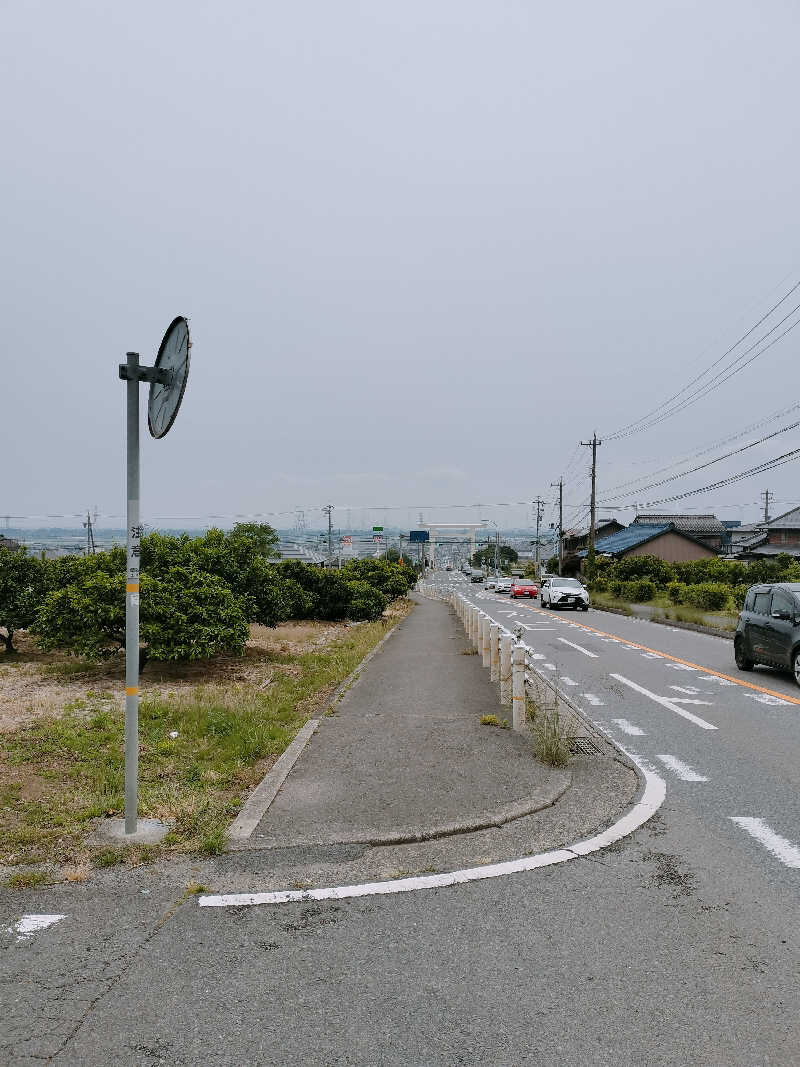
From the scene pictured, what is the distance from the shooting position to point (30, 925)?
363 centimetres

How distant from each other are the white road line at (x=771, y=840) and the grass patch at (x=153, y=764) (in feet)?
11.4

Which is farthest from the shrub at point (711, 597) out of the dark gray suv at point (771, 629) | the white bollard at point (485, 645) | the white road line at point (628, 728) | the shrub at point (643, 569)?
the white road line at point (628, 728)

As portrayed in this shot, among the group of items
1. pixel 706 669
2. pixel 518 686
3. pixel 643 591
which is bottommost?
pixel 643 591

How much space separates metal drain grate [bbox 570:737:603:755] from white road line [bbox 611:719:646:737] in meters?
0.81

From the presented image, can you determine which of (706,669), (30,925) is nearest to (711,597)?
(706,669)

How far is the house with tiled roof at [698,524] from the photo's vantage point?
8000 cm

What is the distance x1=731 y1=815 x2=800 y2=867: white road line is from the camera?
447cm

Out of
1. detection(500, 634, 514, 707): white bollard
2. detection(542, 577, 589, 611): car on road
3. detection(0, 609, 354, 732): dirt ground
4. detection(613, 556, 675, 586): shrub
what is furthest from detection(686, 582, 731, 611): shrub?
detection(500, 634, 514, 707): white bollard

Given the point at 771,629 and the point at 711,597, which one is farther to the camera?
the point at 711,597

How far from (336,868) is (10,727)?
18.4 feet

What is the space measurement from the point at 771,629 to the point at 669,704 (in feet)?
10.5

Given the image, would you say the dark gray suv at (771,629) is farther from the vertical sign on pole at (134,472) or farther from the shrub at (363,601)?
the shrub at (363,601)

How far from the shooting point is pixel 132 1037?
2.77 meters

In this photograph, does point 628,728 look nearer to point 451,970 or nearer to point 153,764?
point 153,764
